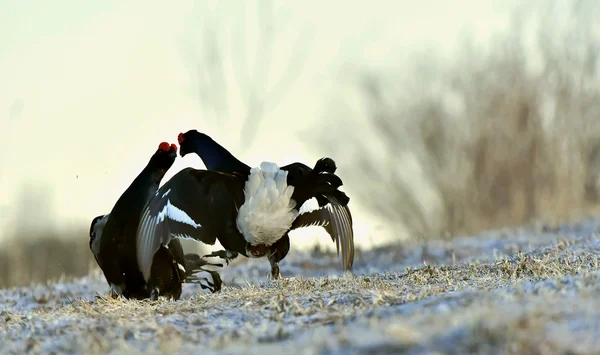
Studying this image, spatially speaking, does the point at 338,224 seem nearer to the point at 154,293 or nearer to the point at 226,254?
the point at 226,254

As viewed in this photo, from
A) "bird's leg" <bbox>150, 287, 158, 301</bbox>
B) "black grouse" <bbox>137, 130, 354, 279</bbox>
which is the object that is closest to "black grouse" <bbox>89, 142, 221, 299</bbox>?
"bird's leg" <bbox>150, 287, 158, 301</bbox>

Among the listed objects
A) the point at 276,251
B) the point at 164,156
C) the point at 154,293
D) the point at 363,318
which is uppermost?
the point at 164,156

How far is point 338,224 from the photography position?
7.57m

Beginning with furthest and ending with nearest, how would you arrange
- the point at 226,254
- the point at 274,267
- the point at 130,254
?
1. the point at 274,267
2. the point at 226,254
3. the point at 130,254

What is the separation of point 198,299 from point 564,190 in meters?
10.9

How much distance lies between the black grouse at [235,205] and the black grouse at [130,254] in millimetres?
122

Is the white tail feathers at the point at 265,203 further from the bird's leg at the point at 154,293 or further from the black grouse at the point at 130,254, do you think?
the bird's leg at the point at 154,293

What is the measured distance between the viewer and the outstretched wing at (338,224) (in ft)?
23.7

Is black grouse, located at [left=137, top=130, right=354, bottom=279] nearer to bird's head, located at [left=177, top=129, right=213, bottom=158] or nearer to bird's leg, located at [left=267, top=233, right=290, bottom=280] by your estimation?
bird's leg, located at [left=267, top=233, right=290, bottom=280]

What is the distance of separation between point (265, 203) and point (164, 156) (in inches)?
41.4

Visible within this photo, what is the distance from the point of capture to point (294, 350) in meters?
3.37

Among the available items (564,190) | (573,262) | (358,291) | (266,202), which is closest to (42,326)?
(358,291)

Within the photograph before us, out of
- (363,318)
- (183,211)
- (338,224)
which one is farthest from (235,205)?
(363,318)

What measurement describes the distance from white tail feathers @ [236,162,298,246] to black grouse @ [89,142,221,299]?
641 mm
